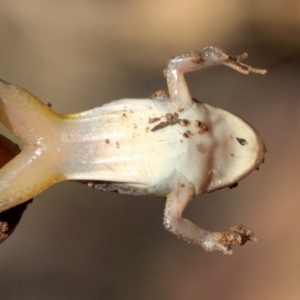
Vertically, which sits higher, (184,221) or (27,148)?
(27,148)

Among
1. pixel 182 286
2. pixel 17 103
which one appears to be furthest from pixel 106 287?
pixel 17 103

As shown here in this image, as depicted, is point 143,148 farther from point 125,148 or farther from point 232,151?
point 232,151

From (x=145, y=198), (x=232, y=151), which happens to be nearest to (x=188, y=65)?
(x=232, y=151)

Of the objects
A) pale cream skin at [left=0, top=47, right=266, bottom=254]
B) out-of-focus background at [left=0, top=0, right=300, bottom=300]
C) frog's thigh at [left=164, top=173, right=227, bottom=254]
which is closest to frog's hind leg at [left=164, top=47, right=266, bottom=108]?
pale cream skin at [left=0, top=47, right=266, bottom=254]

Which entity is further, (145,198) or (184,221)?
(145,198)

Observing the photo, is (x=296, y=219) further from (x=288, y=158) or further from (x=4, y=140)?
(x=4, y=140)

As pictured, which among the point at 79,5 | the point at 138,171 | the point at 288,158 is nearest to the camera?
the point at 138,171

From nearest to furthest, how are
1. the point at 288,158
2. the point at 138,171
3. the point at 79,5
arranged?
the point at 138,171
the point at 79,5
the point at 288,158

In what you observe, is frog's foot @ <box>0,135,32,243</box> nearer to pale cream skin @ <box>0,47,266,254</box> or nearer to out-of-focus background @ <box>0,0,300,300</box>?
pale cream skin @ <box>0,47,266,254</box>
